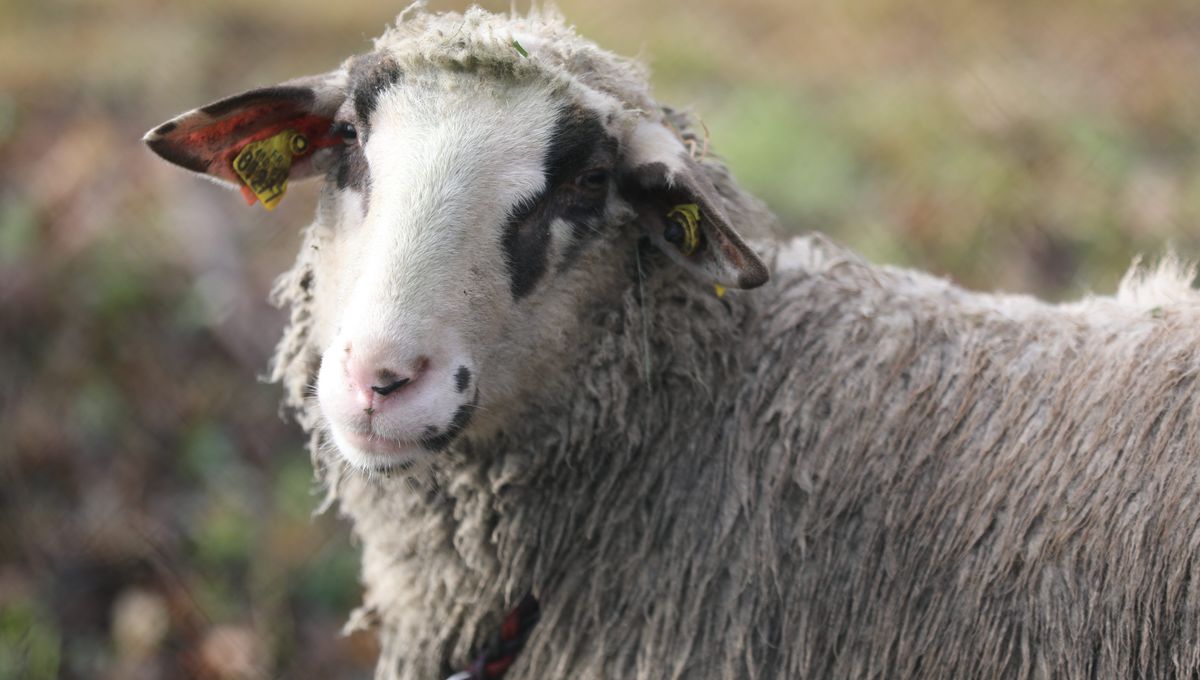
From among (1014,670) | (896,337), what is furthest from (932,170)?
(1014,670)

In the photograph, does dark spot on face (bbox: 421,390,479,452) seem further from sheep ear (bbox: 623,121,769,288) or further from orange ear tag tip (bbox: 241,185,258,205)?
orange ear tag tip (bbox: 241,185,258,205)

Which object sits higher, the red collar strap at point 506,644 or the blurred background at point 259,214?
the blurred background at point 259,214

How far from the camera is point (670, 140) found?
288cm

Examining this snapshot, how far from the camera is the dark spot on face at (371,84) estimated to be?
2.75 metres

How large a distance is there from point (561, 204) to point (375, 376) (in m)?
0.63

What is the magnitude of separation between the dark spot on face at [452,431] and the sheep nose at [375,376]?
0.14 m

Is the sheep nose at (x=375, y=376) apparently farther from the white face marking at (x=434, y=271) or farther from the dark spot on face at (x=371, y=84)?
the dark spot on face at (x=371, y=84)

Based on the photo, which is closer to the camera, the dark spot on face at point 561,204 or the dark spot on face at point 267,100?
the dark spot on face at point 561,204

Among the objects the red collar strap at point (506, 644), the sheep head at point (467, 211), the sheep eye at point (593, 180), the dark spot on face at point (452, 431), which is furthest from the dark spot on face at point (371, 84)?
the red collar strap at point (506, 644)

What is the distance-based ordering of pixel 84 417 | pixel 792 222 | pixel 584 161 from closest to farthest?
1. pixel 584 161
2. pixel 84 417
3. pixel 792 222

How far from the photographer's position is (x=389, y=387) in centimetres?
242

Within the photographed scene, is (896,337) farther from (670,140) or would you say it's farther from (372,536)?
(372,536)

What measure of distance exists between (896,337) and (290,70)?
7159 millimetres

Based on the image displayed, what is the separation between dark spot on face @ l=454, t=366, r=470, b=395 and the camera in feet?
8.23
